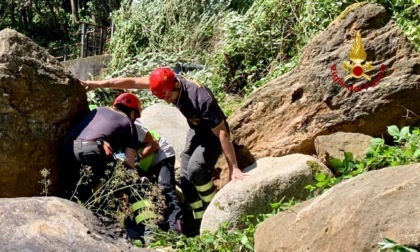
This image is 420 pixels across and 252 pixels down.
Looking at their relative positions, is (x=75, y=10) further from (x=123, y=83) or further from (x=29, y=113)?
(x=29, y=113)

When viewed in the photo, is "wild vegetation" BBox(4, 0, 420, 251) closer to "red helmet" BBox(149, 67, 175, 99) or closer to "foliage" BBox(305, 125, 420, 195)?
"foliage" BBox(305, 125, 420, 195)

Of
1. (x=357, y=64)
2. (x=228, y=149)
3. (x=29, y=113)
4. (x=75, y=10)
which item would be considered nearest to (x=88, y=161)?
(x=29, y=113)

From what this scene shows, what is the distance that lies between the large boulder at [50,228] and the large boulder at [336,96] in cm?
381

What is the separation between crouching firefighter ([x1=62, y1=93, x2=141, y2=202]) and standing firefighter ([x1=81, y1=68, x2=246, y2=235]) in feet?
1.31

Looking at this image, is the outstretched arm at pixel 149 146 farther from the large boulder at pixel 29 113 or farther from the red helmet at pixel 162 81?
the large boulder at pixel 29 113

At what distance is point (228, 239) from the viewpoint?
535cm

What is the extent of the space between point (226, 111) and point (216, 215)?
3.54 meters

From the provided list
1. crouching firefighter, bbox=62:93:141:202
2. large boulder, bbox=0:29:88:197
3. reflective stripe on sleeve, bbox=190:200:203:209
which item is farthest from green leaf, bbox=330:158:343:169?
large boulder, bbox=0:29:88:197

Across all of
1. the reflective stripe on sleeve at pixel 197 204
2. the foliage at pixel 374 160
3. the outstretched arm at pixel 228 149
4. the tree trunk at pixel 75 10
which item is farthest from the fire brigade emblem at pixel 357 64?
the tree trunk at pixel 75 10

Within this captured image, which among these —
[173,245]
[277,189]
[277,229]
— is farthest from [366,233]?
[173,245]

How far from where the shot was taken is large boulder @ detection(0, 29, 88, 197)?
19.5 ft

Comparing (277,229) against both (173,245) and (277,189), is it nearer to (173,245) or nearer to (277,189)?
→ (277,189)

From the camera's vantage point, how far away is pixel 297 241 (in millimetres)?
3814

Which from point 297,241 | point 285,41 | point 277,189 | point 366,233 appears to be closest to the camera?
point 366,233
